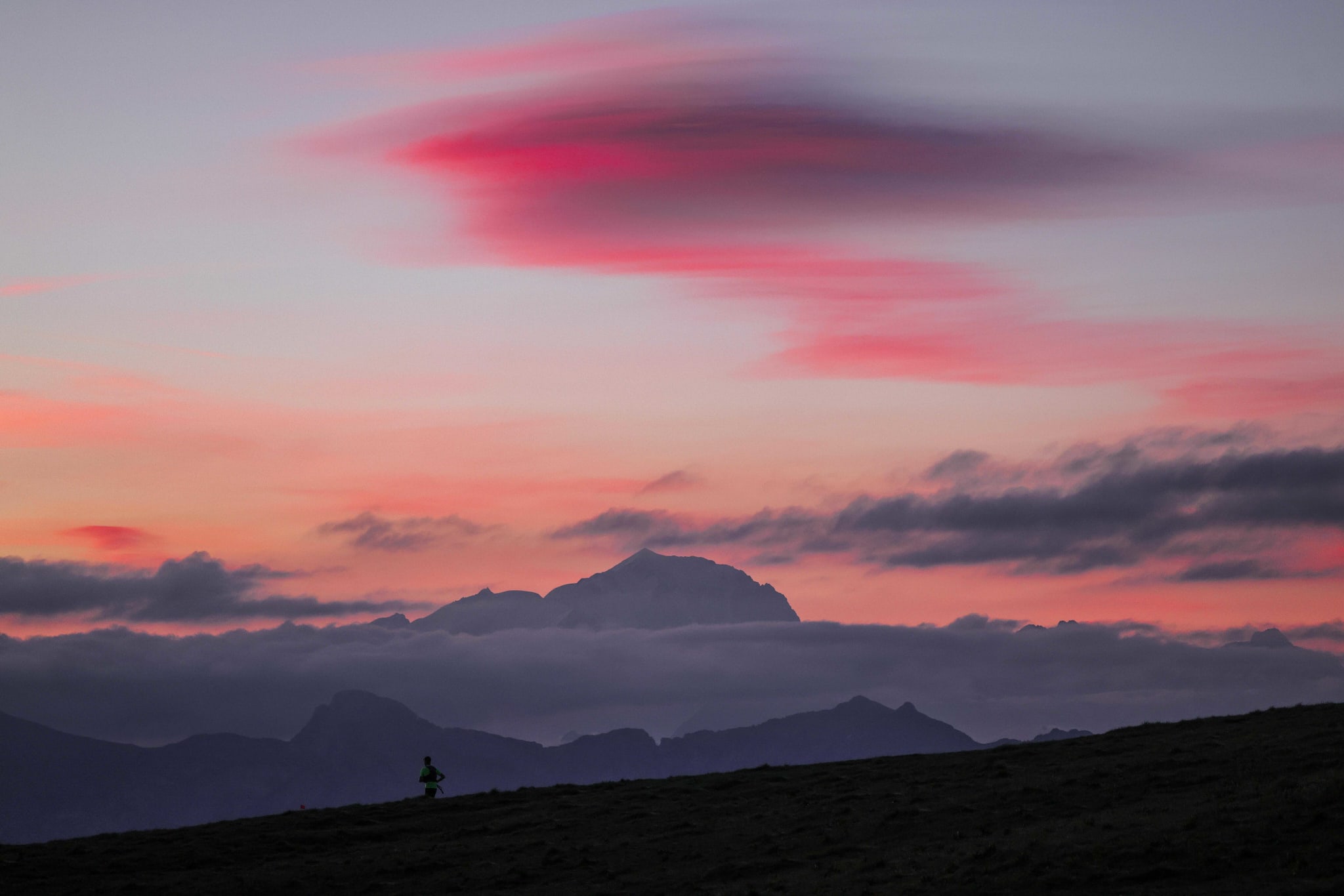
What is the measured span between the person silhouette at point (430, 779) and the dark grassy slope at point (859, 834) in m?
1.00

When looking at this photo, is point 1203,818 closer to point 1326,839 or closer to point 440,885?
point 1326,839

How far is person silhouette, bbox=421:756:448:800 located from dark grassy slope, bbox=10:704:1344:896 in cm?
100

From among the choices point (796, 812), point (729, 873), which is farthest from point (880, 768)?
point (729, 873)

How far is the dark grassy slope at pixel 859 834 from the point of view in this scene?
4291 centimetres

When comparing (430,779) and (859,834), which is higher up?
(430,779)

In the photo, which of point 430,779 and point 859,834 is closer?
point 859,834

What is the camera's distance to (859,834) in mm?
53750

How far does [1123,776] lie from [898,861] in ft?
42.1

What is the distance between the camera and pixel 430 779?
7269cm

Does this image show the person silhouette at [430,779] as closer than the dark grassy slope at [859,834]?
No

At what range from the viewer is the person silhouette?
72.2 m

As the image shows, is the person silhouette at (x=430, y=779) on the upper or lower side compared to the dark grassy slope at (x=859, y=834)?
upper

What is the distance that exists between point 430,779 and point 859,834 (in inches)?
1075

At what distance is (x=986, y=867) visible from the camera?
44750 mm
